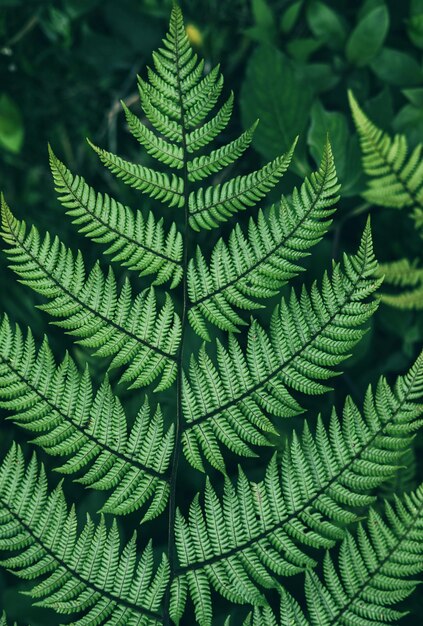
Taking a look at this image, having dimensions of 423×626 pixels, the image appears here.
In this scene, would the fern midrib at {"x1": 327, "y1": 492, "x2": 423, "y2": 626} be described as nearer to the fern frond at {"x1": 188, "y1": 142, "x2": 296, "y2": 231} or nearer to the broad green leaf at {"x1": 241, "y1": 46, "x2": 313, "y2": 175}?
the fern frond at {"x1": 188, "y1": 142, "x2": 296, "y2": 231}

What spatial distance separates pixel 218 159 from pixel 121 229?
128mm

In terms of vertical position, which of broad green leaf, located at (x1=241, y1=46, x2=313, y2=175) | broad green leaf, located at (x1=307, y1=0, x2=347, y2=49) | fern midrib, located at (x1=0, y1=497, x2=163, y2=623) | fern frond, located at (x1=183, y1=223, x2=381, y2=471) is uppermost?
broad green leaf, located at (x1=307, y1=0, x2=347, y2=49)

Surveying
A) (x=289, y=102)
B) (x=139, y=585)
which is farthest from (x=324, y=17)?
(x=139, y=585)

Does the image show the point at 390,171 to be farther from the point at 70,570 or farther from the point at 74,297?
the point at 70,570

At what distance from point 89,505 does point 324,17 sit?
109 centimetres

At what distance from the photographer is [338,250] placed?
1.41m

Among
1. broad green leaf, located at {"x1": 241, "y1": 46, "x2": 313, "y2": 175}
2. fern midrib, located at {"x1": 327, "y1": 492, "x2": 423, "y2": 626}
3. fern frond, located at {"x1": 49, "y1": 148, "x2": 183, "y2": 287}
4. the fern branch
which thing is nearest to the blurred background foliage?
broad green leaf, located at {"x1": 241, "y1": 46, "x2": 313, "y2": 175}

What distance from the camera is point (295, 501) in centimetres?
76

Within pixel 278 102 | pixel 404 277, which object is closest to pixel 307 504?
pixel 404 277

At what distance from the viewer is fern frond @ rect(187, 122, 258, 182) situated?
737mm

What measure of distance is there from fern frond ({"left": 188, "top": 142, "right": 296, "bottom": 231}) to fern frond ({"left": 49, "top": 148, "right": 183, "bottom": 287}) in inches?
1.4

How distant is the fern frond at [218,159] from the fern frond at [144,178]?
0.02m

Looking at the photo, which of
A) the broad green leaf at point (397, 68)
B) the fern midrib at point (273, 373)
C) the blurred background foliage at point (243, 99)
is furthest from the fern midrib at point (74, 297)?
the broad green leaf at point (397, 68)

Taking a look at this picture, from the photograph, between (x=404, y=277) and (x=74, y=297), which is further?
(x=404, y=277)
